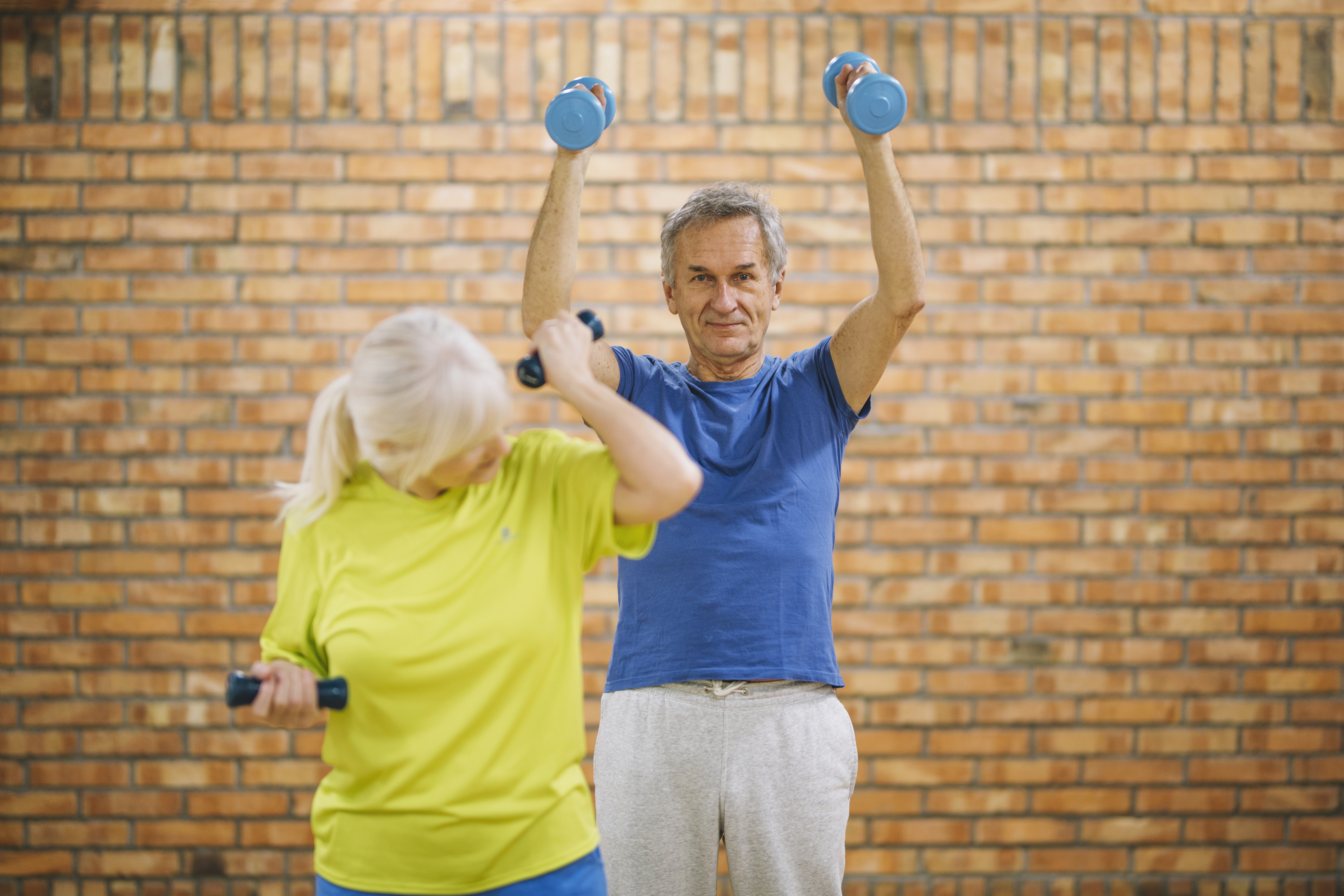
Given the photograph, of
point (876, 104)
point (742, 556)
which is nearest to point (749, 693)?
point (742, 556)

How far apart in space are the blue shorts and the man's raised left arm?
2.98 feet

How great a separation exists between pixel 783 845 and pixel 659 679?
13.5 inches

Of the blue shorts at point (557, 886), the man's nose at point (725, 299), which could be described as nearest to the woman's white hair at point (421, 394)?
the blue shorts at point (557, 886)

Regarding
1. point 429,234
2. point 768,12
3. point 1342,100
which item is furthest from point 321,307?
point 1342,100

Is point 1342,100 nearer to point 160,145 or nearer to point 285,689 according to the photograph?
point 285,689

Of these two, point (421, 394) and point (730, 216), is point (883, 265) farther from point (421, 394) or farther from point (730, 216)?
point (421, 394)

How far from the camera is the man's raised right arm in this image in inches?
63.3

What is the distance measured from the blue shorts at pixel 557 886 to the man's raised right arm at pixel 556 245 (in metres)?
0.80

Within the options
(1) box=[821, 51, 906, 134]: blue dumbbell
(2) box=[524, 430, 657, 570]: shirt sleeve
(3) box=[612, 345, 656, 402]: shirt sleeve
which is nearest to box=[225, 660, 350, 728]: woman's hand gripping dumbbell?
(2) box=[524, 430, 657, 570]: shirt sleeve

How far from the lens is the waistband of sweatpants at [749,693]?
1651mm

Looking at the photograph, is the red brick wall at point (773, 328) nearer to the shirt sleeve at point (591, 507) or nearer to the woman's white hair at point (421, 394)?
the shirt sleeve at point (591, 507)

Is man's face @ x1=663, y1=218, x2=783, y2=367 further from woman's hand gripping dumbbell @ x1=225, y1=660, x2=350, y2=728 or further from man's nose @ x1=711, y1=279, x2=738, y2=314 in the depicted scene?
woman's hand gripping dumbbell @ x1=225, y1=660, x2=350, y2=728

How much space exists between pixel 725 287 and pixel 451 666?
86 centimetres

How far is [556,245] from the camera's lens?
5.36 feet
